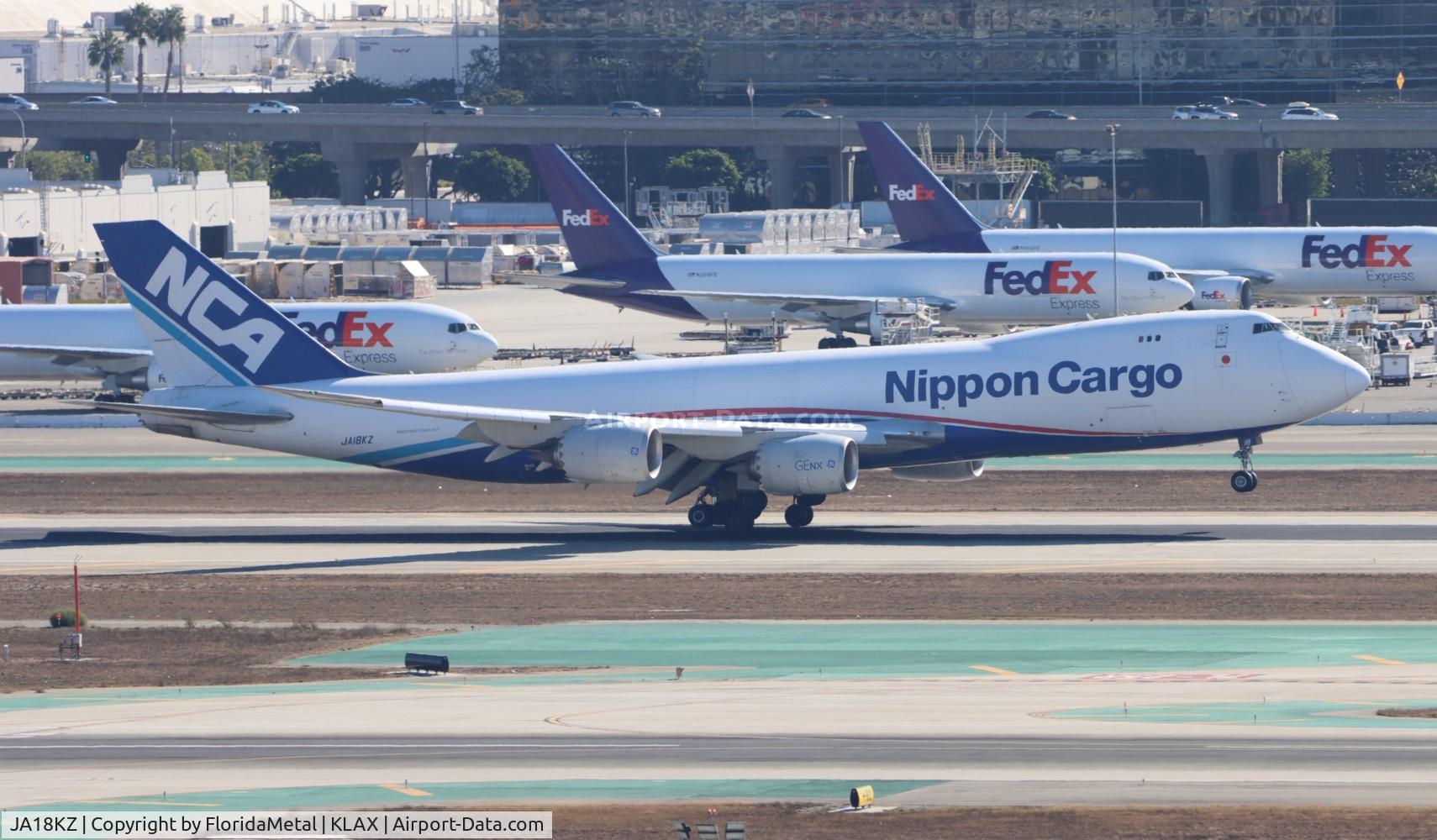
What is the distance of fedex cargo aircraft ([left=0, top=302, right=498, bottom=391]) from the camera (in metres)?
77.8

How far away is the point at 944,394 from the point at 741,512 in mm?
5918

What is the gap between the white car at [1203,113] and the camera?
184 metres

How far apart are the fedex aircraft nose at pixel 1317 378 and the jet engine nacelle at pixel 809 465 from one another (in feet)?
34.7

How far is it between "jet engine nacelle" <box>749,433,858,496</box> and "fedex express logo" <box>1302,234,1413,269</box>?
61.4m

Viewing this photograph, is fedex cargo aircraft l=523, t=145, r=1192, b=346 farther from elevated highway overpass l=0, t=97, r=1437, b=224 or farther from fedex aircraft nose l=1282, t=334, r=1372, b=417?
elevated highway overpass l=0, t=97, r=1437, b=224

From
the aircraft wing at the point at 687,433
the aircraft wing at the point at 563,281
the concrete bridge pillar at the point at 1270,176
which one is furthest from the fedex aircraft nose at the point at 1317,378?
the concrete bridge pillar at the point at 1270,176

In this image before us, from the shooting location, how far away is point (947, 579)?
136ft

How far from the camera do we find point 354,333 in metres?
79.7

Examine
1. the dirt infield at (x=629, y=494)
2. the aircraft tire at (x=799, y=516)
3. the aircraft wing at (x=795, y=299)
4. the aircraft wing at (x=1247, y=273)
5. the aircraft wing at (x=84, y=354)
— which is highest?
the aircraft wing at (x=1247, y=273)

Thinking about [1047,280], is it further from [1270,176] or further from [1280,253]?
[1270,176]

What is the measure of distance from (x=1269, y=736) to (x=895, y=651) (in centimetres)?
908

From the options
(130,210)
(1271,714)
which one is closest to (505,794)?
(1271,714)

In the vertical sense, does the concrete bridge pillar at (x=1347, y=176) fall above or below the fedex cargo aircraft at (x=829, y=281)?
above

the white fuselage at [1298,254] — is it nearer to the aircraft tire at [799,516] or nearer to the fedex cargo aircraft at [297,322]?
the fedex cargo aircraft at [297,322]
